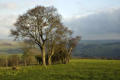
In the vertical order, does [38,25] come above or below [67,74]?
above

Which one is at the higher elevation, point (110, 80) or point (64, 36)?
point (64, 36)

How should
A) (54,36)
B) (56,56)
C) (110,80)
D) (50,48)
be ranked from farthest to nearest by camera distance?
(56,56)
(50,48)
(54,36)
(110,80)

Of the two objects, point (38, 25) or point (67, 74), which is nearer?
point (67, 74)

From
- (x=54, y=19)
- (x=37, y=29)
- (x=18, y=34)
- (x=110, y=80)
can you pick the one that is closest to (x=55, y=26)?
(x=54, y=19)

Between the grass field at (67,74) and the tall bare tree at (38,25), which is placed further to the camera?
the tall bare tree at (38,25)

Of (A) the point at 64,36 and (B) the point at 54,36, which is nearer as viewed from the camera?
(B) the point at 54,36

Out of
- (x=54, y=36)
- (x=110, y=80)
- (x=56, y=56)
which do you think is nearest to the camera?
(x=110, y=80)

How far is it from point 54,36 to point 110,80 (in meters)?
24.7

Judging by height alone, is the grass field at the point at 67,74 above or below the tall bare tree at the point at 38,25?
below

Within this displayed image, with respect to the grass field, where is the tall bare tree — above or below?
above

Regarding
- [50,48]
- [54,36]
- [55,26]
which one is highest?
[55,26]

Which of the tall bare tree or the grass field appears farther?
the tall bare tree

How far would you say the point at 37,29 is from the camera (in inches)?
1407

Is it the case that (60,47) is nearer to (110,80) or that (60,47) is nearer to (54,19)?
(54,19)
